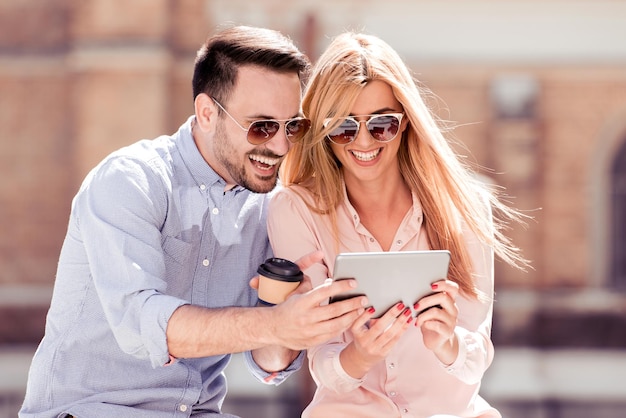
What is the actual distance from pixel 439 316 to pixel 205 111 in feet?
3.39

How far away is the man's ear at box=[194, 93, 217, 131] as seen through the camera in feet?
10.7

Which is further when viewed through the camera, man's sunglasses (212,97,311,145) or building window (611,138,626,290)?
building window (611,138,626,290)

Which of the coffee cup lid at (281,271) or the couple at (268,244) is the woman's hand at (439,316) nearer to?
the couple at (268,244)

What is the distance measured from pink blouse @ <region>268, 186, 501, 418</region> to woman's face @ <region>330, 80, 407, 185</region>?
0.15 meters

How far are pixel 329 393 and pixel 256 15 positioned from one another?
367 inches

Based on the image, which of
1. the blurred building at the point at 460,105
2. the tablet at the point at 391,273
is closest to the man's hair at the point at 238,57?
the tablet at the point at 391,273

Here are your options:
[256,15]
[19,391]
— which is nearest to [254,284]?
[19,391]

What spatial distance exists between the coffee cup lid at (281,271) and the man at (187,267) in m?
0.06

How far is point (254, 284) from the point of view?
313 cm

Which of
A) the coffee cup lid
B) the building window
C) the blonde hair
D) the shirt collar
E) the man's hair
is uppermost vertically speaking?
the man's hair

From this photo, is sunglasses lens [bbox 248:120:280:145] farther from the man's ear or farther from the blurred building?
the blurred building

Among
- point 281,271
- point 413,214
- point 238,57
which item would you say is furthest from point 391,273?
point 238,57

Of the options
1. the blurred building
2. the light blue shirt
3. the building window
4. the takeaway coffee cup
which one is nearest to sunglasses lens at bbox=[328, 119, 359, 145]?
the light blue shirt

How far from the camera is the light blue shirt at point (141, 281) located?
287 centimetres
